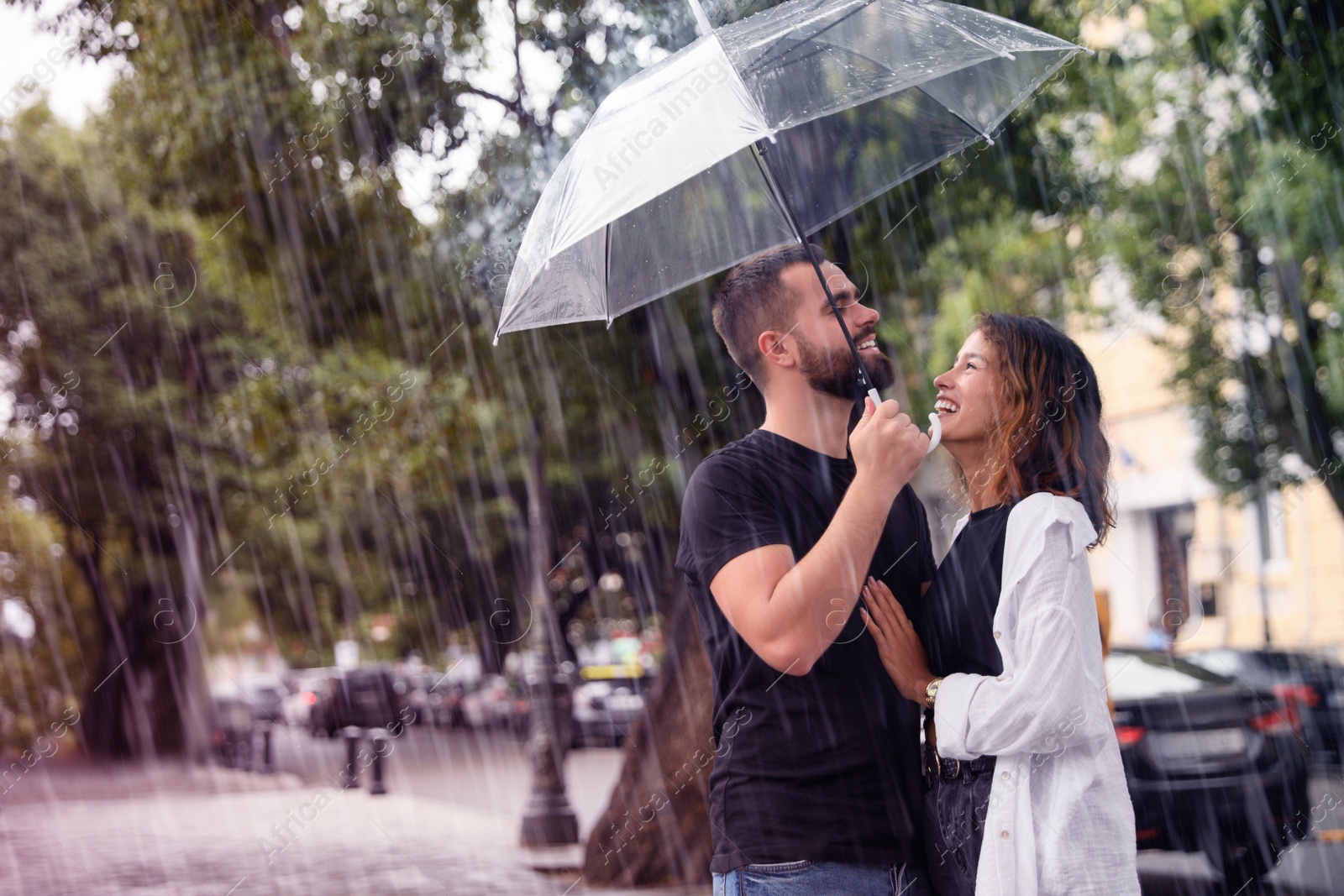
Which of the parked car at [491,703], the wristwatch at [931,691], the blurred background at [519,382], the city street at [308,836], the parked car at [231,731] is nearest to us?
the wristwatch at [931,691]

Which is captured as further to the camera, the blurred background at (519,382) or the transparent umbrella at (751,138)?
the blurred background at (519,382)

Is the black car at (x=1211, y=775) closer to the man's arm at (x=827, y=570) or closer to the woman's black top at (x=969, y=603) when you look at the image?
the woman's black top at (x=969, y=603)

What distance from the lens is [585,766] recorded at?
20625mm

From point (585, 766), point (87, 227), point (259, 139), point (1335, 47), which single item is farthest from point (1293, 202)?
point (87, 227)

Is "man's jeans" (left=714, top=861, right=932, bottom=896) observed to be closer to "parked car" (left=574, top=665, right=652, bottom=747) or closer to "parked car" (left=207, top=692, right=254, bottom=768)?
"parked car" (left=574, top=665, right=652, bottom=747)

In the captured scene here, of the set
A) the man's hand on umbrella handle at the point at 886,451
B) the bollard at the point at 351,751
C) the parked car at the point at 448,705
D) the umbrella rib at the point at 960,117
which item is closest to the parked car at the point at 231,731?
the bollard at the point at 351,751

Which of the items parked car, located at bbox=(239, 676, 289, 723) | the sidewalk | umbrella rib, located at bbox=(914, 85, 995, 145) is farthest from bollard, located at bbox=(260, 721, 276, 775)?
umbrella rib, located at bbox=(914, 85, 995, 145)

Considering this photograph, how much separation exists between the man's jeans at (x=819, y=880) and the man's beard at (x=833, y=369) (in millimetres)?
1021

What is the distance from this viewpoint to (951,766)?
2398 mm

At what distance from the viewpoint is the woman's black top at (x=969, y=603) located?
2.37 meters

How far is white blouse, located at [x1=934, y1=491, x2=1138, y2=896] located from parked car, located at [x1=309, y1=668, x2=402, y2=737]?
86.1ft

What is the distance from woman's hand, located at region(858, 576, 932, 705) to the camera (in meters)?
2.41

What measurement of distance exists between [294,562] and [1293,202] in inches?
945

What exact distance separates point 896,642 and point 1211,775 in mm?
5781
